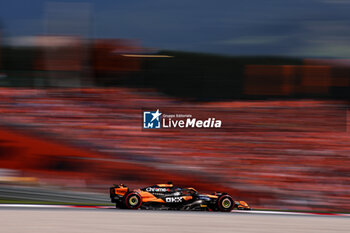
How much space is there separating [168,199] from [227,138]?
1.07 m

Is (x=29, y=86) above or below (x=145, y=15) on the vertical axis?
below

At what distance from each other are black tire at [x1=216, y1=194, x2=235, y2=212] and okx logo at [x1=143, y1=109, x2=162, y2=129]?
4.00 feet

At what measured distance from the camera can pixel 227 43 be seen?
5773 millimetres

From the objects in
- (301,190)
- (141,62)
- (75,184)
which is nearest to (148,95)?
(141,62)

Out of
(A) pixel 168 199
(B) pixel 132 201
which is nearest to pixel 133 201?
(B) pixel 132 201

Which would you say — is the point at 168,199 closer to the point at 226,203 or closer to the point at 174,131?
the point at 226,203

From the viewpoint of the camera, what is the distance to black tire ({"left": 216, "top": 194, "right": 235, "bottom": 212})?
5.75m

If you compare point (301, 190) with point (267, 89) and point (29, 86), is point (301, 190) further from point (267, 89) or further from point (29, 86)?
point (29, 86)

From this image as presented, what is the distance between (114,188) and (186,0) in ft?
8.37

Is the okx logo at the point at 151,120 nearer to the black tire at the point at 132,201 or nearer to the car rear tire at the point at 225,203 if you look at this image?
the black tire at the point at 132,201

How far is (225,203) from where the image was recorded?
577 cm

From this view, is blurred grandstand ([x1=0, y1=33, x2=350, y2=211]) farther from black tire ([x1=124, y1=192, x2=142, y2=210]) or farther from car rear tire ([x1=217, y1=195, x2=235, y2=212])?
black tire ([x1=124, y1=192, x2=142, y2=210])

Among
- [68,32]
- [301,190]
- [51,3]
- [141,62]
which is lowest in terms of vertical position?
[301,190]

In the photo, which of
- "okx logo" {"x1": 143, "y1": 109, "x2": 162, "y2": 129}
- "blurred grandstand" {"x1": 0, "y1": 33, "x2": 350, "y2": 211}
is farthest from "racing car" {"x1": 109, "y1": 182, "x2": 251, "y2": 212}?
"okx logo" {"x1": 143, "y1": 109, "x2": 162, "y2": 129}
